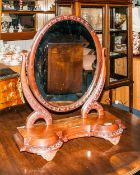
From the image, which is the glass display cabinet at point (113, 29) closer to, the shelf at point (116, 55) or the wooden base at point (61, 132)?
the shelf at point (116, 55)

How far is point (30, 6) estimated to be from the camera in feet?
12.7

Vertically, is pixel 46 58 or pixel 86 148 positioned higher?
pixel 46 58

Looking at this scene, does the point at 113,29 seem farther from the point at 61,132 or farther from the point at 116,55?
the point at 61,132

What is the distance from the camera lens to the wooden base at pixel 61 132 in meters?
1.14

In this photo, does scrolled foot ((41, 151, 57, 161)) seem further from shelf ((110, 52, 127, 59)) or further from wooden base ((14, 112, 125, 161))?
shelf ((110, 52, 127, 59))

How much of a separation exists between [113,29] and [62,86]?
193 cm

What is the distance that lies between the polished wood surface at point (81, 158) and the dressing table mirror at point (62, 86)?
0.03 meters

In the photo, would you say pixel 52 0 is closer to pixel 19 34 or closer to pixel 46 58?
pixel 19 34

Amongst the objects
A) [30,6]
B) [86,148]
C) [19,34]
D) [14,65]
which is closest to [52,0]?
[30,6]

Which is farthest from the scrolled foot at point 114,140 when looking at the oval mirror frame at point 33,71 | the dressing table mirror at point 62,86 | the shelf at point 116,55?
the shelf at point 116,55

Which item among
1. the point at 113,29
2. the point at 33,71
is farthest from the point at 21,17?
the point at 33,71

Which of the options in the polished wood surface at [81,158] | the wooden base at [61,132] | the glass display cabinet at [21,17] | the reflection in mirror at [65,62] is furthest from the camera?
the glass display cabinet at [21,17]

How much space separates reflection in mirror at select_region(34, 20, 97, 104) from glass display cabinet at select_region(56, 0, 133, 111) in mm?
1474

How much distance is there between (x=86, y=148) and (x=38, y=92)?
307mm
